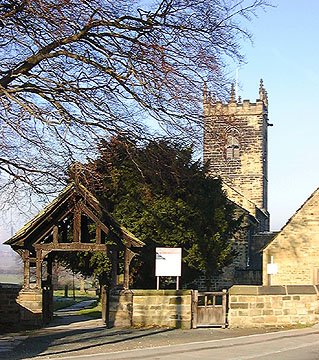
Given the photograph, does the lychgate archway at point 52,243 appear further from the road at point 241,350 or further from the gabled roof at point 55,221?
the road at point 241,350

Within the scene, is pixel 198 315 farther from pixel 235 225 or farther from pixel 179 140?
pixel 235 225

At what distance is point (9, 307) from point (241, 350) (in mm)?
8612

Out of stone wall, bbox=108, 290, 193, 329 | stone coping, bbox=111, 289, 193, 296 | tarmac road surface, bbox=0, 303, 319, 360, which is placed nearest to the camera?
tarmac road surface, bbox=0, 303, 319, 360

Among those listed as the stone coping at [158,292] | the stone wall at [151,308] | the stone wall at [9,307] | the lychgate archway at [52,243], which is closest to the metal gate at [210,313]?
the stone wall at [151,308]

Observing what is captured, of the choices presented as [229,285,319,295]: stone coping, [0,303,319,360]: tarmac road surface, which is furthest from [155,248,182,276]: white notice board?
[0,303,319,360]: tarmac road surface

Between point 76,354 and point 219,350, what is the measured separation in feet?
9.77

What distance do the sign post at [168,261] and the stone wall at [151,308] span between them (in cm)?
83

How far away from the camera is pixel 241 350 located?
1527 centimetres

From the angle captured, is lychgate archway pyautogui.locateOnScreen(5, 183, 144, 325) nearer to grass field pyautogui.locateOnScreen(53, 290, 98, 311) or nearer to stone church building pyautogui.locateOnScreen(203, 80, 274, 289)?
stone church building pyautogui.locateOnScreen(203, 80, 274, 289)

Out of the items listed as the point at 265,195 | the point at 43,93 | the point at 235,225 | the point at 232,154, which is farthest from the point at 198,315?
the point at 265,195

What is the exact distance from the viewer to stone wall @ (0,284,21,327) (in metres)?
21.2

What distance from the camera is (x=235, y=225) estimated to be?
109 feet

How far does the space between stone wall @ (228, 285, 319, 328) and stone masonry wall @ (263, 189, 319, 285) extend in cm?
1371

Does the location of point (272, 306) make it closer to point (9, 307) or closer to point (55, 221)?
point (55, 221)
